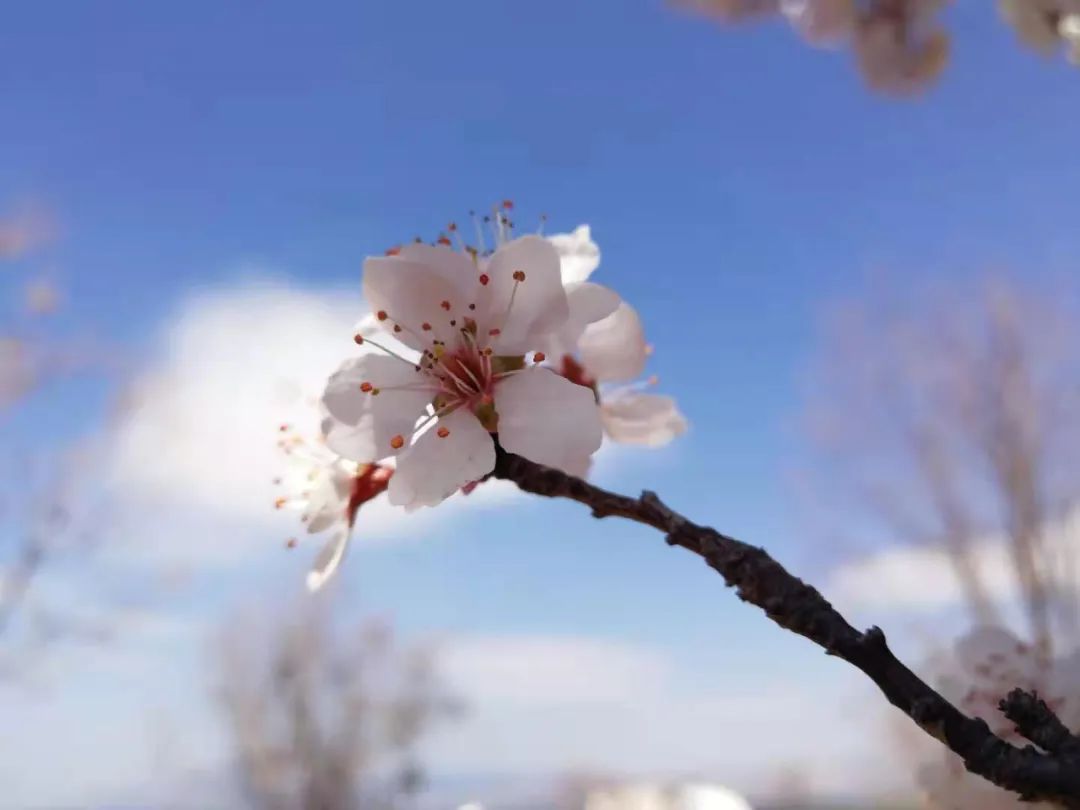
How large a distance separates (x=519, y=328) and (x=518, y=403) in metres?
0.03

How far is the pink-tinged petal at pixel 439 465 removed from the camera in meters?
0.35

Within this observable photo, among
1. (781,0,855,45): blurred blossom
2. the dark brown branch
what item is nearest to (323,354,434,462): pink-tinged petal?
the dark brown branch

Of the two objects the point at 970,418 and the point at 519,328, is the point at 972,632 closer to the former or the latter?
the point at 519,328

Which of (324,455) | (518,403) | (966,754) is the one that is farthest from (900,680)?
(324,455)

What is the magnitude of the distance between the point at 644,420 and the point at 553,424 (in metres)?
0.13

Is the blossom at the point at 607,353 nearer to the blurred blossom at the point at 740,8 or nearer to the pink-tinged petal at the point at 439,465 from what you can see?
the pink-tinged petal at the point at 439,465

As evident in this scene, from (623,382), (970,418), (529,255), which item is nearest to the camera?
(529,255)

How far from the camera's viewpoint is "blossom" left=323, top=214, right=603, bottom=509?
1.13 feet

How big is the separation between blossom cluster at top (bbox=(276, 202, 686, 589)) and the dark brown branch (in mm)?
158

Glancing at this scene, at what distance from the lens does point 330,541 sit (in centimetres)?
43

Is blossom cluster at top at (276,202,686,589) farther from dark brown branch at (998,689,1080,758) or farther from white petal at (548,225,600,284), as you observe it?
dark brown branch at (998,689,1080,758)

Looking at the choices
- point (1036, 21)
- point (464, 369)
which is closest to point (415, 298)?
point (464, 369)

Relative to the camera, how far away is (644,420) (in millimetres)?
465

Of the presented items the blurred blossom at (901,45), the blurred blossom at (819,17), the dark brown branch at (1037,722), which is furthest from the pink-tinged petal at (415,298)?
the blurred blossom at (901,45)
